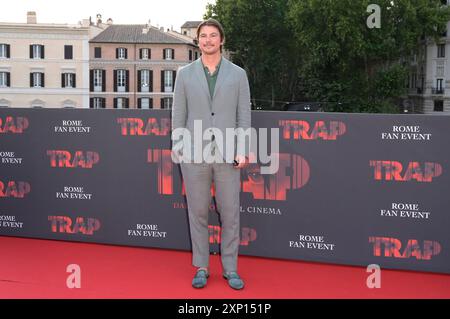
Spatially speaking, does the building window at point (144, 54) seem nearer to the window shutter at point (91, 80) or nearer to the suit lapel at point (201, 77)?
the window shutter at point (91, 80)

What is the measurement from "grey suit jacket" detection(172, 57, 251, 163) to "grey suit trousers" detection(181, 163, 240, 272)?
0.12 m

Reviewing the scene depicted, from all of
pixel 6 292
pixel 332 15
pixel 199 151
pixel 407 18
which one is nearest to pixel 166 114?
pixel 199 151

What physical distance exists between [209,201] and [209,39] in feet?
3.67

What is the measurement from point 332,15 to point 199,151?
35.7 m

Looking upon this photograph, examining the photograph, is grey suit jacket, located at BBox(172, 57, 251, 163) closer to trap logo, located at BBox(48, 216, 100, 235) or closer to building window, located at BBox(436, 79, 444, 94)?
trap logo, located at BBox(48, 216, 100, 235)

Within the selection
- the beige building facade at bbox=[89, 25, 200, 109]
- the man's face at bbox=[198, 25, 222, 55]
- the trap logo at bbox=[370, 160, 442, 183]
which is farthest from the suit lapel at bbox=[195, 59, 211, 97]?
the beige building facade at bbox=[89, 25, 200, 109]

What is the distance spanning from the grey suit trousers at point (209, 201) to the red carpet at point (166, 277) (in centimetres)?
22

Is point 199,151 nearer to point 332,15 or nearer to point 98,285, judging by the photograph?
point 98,285

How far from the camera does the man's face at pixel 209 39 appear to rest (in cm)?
434

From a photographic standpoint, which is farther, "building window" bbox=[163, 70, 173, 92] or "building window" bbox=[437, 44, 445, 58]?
"building window" bbox=[163, 70, 173, 92]

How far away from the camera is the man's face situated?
4.34 metres

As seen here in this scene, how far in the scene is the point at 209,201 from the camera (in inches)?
177

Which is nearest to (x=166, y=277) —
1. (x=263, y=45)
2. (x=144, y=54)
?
(x=263, y=45)

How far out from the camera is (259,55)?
5094 centimetres
